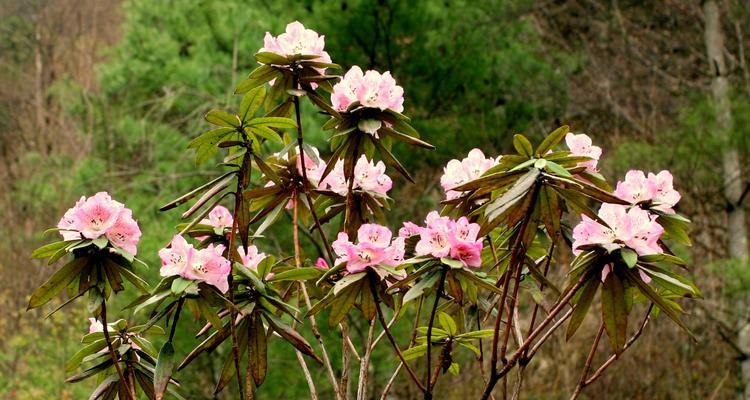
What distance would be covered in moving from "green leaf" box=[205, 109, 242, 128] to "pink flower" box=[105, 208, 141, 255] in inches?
8.8

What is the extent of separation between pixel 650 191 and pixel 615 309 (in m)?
0.30

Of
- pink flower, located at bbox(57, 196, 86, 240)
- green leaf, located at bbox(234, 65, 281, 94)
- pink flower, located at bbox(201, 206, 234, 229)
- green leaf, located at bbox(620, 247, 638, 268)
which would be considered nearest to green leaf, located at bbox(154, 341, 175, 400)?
pink flower, located at bbox(57, 196, 86, 240)

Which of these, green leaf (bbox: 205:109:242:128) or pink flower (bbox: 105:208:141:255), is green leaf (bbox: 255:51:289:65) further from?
pink flower (bbox: 105:208:141:255)

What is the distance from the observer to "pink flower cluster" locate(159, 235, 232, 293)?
1419 millimetres

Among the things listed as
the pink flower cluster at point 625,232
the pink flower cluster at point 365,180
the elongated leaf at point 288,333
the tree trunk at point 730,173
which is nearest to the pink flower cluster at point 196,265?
the elongated leaf at point 288,333

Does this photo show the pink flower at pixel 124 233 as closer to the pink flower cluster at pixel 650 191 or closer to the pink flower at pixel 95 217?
the pink flower at pixel 95 217

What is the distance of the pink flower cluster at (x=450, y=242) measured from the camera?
4.73 ft

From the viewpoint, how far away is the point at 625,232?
1.35 m

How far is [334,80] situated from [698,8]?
19.7ft

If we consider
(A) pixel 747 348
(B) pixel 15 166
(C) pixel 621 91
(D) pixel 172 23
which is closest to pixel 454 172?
(A) pixel 747 348

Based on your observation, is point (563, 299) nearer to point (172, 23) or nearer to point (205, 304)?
point (205, 304)

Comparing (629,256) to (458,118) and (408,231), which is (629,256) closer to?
(408,231)

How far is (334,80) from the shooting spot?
1672 mm

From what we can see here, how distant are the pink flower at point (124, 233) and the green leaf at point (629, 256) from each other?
29.6 inches
